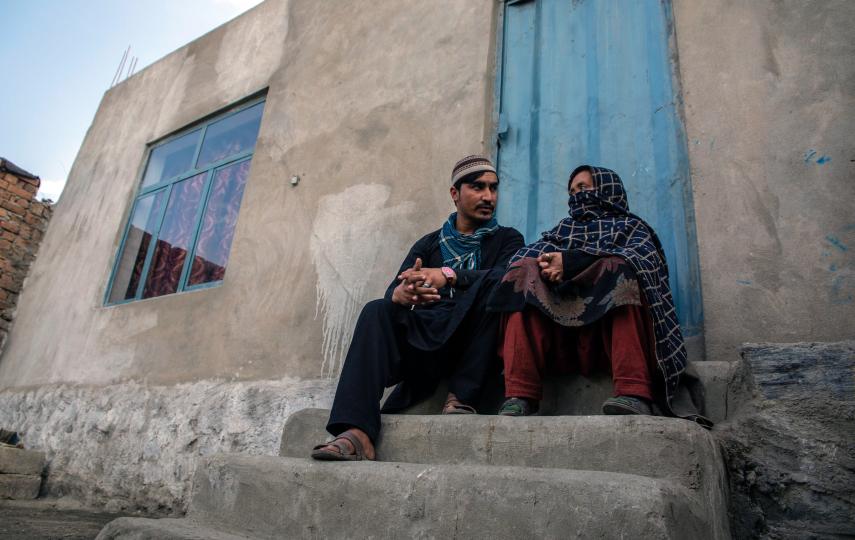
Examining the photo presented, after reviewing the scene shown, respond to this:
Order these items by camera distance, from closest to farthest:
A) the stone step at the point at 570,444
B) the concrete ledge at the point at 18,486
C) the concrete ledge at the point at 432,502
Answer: the concrete ledge at the point at 432,502
the stone step at the point at 570,444
the concrete ledge at the point at 18,486

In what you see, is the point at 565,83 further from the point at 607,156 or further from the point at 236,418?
the point at 236,418

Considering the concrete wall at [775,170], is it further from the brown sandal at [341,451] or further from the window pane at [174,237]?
the window pane at [174,237]

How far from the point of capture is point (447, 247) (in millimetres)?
2779

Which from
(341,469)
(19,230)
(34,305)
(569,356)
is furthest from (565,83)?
(19,230)

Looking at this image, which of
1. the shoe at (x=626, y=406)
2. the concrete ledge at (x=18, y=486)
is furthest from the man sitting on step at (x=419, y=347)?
the concrete ledge at (x=18, y=486)

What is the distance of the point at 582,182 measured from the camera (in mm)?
2576

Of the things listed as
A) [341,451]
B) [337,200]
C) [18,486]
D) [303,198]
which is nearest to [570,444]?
[341,451]

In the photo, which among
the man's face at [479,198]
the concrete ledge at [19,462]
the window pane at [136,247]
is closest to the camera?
the man's face at [479,198]

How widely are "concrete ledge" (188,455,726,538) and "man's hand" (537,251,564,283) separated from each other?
29.3 inches

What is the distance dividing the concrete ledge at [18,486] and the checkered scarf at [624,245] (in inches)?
163

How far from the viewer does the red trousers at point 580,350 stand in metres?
1.88

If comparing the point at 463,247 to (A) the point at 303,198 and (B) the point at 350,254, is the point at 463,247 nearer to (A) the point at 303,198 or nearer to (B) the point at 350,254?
(B) the point at 350,254

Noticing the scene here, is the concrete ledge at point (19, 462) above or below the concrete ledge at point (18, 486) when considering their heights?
above

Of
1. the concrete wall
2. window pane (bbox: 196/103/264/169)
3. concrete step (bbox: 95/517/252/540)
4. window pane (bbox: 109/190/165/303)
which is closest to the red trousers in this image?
the concrete wall
